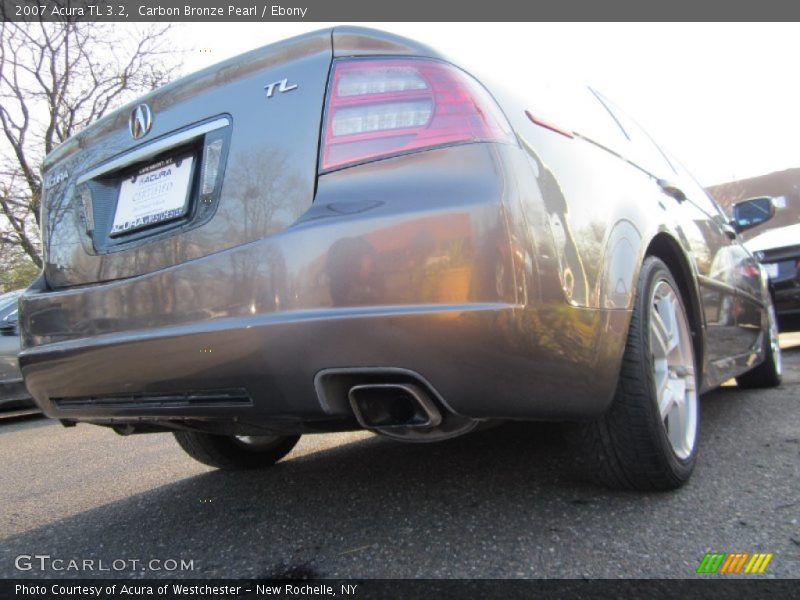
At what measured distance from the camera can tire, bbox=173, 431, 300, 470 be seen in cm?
272

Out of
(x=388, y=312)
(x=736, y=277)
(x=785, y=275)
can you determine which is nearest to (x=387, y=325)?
(x=388, y=312)

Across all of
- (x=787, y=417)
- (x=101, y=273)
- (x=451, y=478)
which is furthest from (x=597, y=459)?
(x=787, y=417)

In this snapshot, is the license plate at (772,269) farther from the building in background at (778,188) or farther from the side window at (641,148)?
the building in background at (778,188)

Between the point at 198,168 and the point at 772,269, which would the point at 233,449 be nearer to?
the point at 198,168

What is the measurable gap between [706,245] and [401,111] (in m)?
1.85

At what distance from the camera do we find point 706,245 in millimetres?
2809

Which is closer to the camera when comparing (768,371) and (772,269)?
(768,371)

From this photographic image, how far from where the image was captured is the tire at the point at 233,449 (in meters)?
2.72

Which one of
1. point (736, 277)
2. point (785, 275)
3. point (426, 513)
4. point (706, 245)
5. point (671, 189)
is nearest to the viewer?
point (426, 513)

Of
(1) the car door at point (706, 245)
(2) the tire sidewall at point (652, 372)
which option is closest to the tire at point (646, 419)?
(2) the tire sidewall at point (652, 372)

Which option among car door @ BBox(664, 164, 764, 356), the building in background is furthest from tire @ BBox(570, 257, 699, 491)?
the building in background

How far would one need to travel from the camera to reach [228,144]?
5.64 feet

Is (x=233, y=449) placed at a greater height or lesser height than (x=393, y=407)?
lesser

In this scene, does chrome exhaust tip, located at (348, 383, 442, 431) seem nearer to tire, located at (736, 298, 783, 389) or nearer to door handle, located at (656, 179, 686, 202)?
door handle, located at (656, 179, 686, 202)
